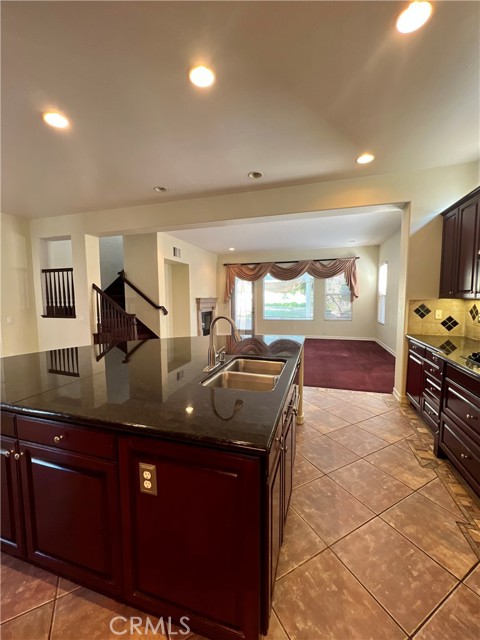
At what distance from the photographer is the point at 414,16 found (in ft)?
4.38

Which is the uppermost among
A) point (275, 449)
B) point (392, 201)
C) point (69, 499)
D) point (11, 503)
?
point (392, 201)

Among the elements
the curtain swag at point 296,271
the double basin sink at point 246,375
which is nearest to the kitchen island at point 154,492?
the double basin sink at point 246,375

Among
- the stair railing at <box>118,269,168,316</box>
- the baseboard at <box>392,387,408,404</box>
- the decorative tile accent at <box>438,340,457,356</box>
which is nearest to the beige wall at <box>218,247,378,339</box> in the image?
the stair railing at <box>118,269,168,316</box>

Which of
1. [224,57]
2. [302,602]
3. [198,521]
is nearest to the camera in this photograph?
[198,521]

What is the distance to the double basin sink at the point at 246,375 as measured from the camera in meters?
1.63

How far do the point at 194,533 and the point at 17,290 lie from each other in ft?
17.9

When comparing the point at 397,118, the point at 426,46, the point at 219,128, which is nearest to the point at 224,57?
the point at 219,128

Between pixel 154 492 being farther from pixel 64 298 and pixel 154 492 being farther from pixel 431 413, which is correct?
pixel 64 298

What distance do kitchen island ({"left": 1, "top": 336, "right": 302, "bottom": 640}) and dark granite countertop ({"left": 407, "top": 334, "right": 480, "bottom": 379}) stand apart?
4.78 feet

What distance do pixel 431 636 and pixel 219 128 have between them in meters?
3.28

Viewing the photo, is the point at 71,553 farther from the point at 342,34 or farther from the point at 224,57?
the point at 342,34

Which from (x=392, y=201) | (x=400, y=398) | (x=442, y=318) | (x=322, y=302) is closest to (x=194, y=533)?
(x=400, y=398)

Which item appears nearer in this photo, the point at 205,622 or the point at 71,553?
the point at 205,622

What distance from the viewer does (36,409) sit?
1.08 meters
